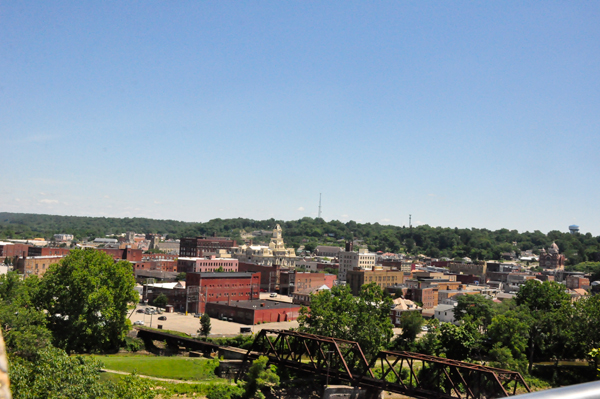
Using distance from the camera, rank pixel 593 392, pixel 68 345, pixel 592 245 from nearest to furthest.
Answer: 1. pixel 593 392
2. pixel 68 345
3. pixel 592 245

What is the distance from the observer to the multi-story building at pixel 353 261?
114625 millimetres

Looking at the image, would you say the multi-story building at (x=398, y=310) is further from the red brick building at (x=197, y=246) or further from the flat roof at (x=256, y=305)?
the red brick building at (x=197, y=246)

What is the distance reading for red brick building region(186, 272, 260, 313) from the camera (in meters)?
71.2

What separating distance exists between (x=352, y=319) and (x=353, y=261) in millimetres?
70933

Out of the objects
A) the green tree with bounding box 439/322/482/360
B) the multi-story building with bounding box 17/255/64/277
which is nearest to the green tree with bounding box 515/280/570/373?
the green tree with bounding box 439/322/482/360

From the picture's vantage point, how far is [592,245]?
195250mm

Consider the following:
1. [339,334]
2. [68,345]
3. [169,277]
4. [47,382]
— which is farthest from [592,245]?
[47,382]

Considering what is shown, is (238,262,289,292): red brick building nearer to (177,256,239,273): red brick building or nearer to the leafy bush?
(177,256,239,273): red brick building

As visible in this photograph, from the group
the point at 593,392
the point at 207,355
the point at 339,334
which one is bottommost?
the point at 207,355

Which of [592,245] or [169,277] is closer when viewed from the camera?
[169,277]

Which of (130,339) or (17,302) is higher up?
(17,302)

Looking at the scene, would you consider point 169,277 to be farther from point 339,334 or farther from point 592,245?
point 592,245

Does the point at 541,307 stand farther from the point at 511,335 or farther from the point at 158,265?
the point at 158,265

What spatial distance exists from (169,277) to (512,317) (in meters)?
61.8
